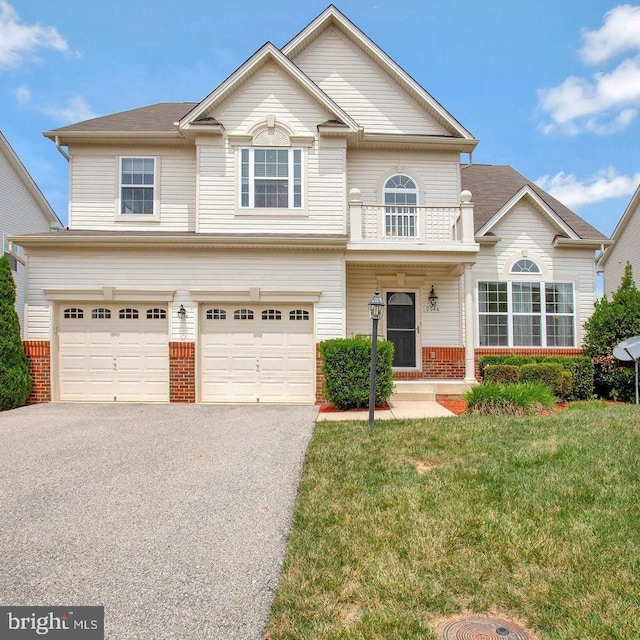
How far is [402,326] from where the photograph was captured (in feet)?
44.6

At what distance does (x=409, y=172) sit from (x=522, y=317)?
17.9ft

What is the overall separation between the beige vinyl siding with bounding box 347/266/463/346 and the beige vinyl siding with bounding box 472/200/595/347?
101cm

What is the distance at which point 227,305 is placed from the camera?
11.6 m

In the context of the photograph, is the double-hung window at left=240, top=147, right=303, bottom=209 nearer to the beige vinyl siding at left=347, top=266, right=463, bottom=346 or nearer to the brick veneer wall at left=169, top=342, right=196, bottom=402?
the beige vinyl siding at left=347, top=266, right=463, bottom=346

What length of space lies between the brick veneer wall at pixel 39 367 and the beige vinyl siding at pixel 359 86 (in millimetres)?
10490

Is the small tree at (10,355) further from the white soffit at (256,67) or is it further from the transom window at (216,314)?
the white soffit at (256,67)

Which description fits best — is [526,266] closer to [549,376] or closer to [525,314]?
[525,314]

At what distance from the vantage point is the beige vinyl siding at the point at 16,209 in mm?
18109

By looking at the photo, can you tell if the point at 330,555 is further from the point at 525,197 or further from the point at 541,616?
the point at 525,197

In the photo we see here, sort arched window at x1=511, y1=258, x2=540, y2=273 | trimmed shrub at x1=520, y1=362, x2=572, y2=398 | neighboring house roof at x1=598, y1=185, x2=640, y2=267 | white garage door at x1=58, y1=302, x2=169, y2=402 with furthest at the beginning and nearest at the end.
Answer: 1. neighboring house roof at x1=598, y1=185, x2=640, y2=267
2. arched window at x1=511, y1=258, x2=540, y2=273
3. white garage door at x1=58, y1=302, x2=169, y2=402
4. trimmed shrub at x1=520, y1=362, x2=572, y2=398

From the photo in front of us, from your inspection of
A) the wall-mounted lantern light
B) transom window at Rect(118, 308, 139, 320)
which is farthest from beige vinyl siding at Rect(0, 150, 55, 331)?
the wall-mounted lantern light

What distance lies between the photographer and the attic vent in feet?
40.1

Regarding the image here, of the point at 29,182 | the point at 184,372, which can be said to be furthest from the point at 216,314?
the point at 29,182

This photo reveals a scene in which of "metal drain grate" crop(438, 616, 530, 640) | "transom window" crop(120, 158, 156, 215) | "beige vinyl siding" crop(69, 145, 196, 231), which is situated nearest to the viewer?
"metal drain grate" crop(438, 616, 530, 640)
